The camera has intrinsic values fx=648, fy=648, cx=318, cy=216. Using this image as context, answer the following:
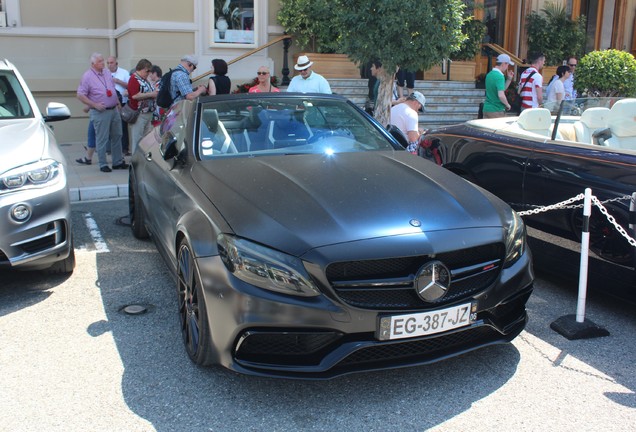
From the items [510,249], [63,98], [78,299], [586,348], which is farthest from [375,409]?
[63,98]

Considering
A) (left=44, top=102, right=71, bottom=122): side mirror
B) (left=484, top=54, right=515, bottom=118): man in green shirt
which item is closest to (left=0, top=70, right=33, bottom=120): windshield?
(left=44, top=102, right=71, bottom=122): side mirror

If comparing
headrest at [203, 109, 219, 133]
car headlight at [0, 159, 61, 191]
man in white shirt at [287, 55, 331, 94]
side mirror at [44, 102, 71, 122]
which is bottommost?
car headlight at [0, 159, 61, 191]

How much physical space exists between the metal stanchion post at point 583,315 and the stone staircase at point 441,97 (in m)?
8.73

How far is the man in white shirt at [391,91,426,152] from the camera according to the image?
22.7 feet

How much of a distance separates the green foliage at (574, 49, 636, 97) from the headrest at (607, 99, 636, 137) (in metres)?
7.79

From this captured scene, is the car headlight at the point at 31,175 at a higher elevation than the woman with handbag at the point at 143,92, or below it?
below

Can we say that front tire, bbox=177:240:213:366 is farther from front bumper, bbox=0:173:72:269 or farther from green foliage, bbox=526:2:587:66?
green foliage, bbox=526:2:587:66

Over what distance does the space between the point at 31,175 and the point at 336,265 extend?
257 centimetres

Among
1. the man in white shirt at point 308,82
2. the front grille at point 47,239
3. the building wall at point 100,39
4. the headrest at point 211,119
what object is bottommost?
the front grille at point 47,239

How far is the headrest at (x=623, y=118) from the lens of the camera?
5141 millimetres

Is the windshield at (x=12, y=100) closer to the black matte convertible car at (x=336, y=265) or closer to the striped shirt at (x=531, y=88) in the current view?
the black matte convertible car at (x=336, y=265)

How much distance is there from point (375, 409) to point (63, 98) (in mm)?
11222

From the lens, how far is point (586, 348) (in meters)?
3.89

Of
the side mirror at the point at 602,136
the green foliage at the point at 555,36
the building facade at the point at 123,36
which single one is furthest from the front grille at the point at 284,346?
the green foliage at the point at 555,36
